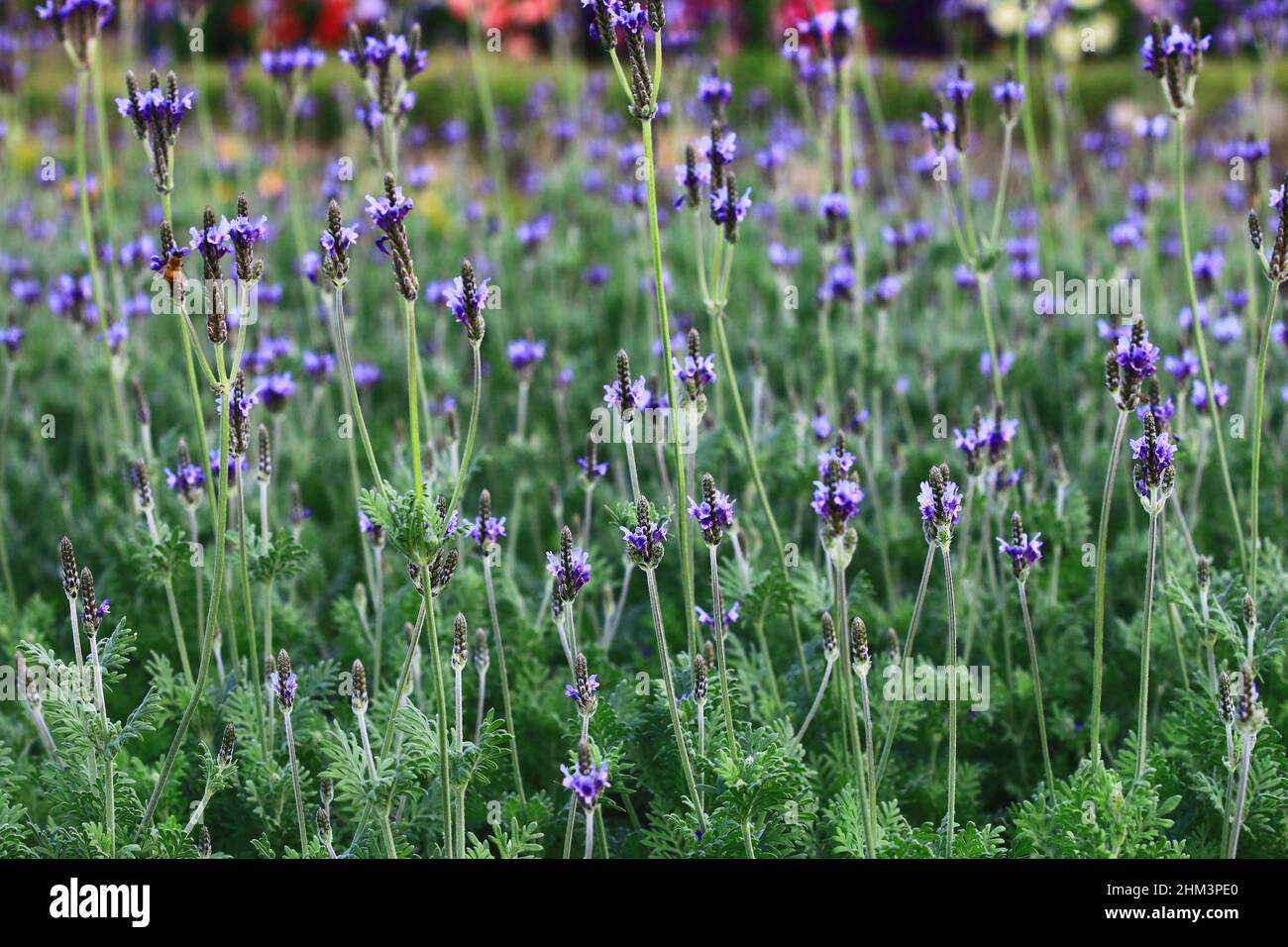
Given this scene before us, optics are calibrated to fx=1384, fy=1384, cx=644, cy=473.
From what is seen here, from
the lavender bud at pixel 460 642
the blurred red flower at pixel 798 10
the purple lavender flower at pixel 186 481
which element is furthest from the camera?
the blurred red flower at pixel 798 10

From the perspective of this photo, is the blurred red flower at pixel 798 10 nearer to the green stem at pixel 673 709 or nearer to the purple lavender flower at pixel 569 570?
the purple lavender flower at pixel 569 570

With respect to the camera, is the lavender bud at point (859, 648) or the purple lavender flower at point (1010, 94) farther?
the purple lavender flower at point (1010, 94)

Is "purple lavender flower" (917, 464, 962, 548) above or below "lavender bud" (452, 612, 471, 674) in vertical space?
above

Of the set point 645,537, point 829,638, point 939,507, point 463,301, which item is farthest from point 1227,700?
point 463,301

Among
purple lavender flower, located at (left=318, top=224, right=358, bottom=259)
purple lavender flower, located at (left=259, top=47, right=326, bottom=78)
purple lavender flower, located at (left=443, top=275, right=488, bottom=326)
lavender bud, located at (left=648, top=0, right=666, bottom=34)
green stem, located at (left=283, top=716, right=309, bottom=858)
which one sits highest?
purple lavender flower, located at (left=259, top=47, right=326, bottom=78)

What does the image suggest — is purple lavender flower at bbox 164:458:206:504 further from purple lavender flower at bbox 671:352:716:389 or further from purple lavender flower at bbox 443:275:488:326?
purple lavender flower at bbox 671:352:716:389

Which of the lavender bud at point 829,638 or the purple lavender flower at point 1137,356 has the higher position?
the purple lavender flower at point 1137,356

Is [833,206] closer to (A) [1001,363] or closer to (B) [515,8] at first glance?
(A) [1001,363]

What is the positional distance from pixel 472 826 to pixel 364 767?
1.54ft

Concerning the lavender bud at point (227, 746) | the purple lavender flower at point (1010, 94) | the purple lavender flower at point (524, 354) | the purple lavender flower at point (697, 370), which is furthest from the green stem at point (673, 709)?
the purple lavender flower at point (1010, 94)

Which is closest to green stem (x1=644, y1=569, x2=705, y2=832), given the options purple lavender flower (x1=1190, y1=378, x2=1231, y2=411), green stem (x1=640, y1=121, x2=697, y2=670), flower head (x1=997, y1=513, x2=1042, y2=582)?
green stem (x1=640, y1=121, x2=697, y2=670)
